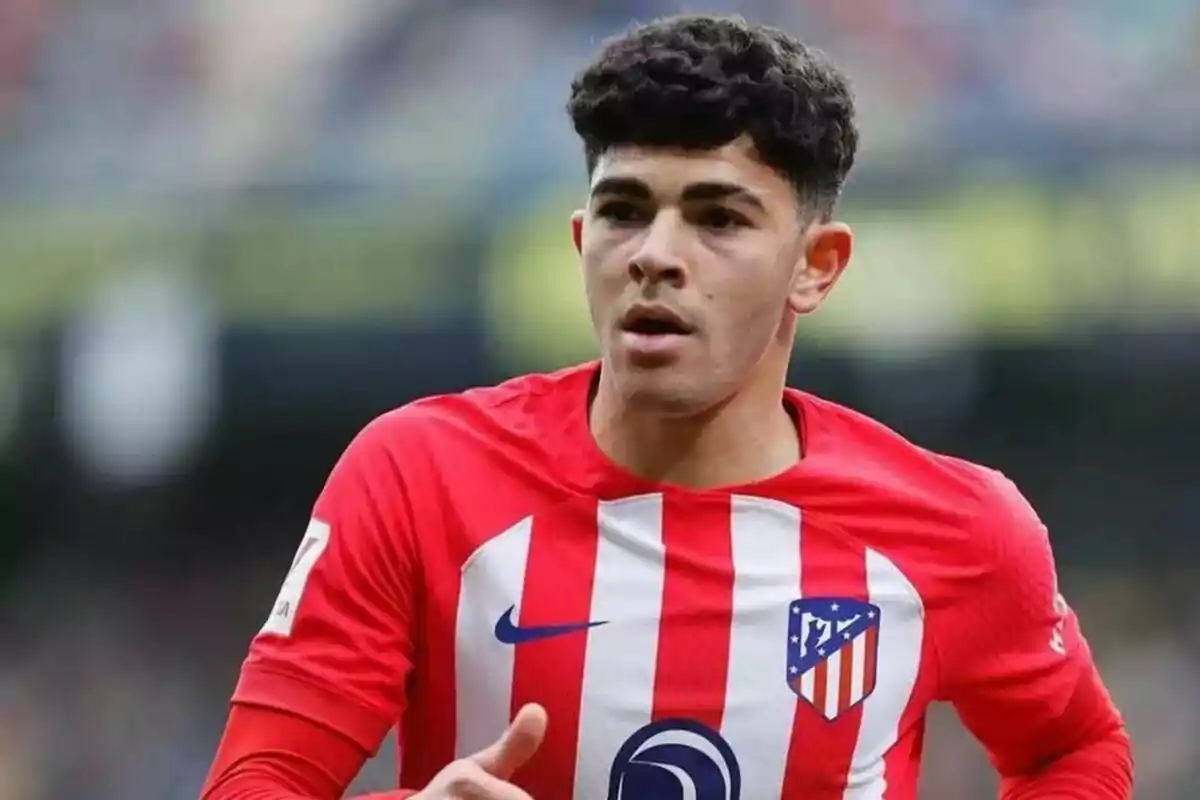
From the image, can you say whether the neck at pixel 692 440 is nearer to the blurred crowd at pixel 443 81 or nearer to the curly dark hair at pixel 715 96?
the curly dark hair at pixel 715 96

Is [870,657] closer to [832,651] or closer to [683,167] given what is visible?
[832,651]

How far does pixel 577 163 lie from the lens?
229 inches

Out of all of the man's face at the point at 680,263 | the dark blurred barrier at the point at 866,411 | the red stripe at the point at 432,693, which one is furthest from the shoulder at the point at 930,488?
the dark blurred barrier at the point at 866,411

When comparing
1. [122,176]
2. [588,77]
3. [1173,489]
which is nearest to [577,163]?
[122,176]

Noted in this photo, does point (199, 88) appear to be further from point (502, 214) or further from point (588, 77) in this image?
point (588, 77)

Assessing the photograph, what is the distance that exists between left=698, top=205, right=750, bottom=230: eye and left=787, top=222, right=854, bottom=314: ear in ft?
0.39

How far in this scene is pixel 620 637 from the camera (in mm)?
1915

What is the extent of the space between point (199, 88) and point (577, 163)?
4.05 feet

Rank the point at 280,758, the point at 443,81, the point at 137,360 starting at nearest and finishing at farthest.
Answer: the point at 280,758
the point at 137,360
the point at 443,81

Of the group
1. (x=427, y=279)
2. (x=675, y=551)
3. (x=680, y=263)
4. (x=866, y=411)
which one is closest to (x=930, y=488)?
(x=675, y=551)

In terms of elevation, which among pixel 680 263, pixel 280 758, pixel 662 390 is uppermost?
pixel 680 263

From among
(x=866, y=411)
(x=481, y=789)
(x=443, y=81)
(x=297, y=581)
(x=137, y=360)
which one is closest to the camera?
(x=481, y=789)

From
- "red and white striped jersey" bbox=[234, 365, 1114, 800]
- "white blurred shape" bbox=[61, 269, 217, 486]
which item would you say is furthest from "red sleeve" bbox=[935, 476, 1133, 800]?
"white blurred shape" bbox=[61, 269, 217, 486]

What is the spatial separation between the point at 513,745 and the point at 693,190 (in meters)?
0.59
